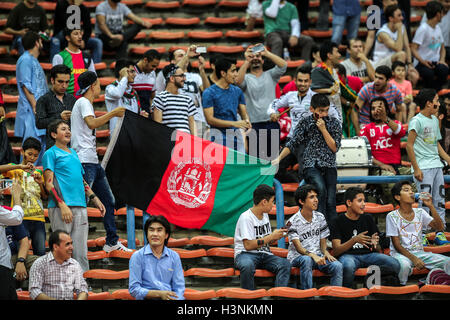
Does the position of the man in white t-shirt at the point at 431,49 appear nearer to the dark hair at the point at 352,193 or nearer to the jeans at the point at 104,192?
the dark hair at the point at 352,193

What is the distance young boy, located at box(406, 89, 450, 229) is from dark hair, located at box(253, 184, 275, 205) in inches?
81.5

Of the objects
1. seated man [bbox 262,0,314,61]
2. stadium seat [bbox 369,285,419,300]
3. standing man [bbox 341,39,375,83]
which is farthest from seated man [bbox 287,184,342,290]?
seated man [bbox 262,0,314,61]

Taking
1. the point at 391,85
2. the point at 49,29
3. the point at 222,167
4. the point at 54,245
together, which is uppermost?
the point at 49,29

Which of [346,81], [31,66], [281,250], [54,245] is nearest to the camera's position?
[54,245]

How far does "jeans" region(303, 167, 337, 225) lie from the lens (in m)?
9.86

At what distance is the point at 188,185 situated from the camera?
32.1 feet

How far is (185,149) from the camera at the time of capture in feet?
32.2

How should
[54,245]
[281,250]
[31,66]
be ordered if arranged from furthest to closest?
1. [31,66]
2. [281,250]
3. [54,245]

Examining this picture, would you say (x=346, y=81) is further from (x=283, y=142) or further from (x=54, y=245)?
(x=54, y=245)

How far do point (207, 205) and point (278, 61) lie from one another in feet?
9.10

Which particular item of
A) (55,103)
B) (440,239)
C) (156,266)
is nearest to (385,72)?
(440,239)

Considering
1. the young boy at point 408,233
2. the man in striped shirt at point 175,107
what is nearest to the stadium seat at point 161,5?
the man in striped shirt at point 175,107

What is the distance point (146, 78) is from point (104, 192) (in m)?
2.40
